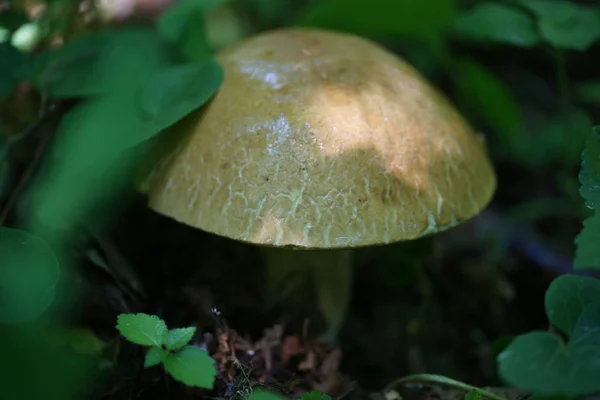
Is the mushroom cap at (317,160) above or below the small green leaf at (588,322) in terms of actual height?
above

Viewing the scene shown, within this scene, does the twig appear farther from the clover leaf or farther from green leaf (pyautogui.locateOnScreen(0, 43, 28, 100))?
the clover leaf

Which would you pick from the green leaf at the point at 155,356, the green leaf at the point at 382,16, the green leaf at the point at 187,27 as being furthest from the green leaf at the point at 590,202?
the green leaf at the point at 187,27

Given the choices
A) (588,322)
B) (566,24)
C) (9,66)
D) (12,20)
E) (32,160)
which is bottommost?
(588,322)

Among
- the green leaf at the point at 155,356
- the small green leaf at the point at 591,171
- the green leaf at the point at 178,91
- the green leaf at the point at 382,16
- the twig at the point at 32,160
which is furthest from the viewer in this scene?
the green leaf at the point at 382,16

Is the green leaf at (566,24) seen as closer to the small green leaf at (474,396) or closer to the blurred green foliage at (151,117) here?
the blurred green foliage at (151,117)

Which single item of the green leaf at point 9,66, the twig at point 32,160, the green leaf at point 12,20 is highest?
the green leaf at point 12,20

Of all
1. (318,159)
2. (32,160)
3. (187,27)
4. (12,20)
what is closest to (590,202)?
(318,159)

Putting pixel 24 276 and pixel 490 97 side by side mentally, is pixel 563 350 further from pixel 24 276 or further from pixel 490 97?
pixel 490 97

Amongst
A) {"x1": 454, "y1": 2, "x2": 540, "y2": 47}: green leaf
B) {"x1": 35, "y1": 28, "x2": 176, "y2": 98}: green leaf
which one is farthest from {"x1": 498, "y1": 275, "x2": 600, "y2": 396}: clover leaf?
{"x1": 35, "y1": 28, "x2": 176, "y2": 98}: green leaf
